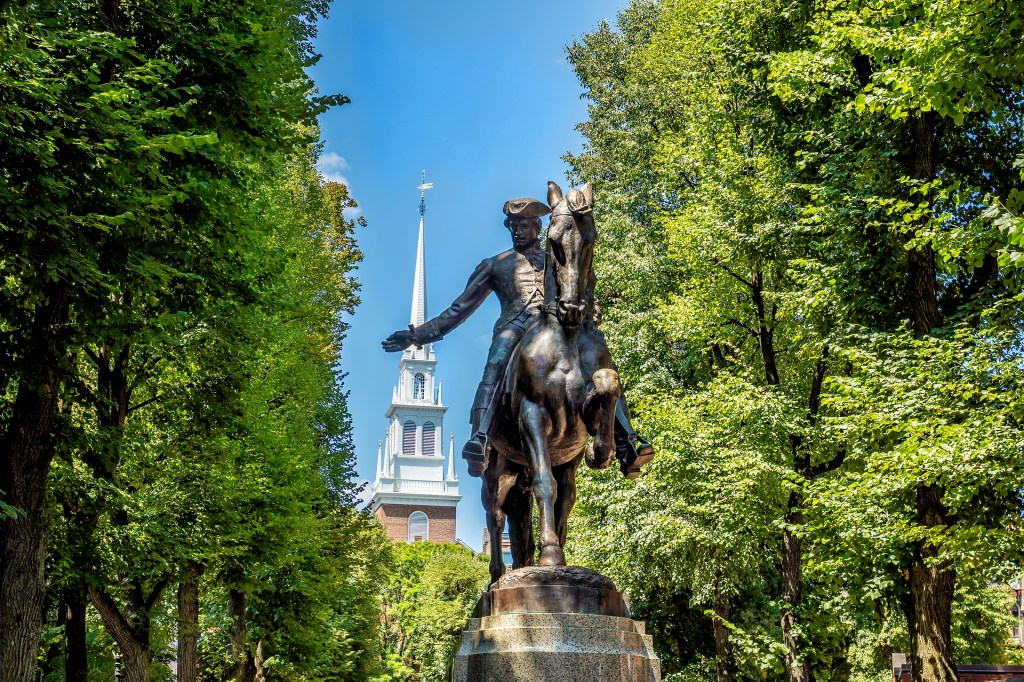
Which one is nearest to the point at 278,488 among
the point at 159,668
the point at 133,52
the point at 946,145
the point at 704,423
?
the point at 159,668

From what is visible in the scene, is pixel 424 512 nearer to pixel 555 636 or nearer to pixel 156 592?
pixel 156 592

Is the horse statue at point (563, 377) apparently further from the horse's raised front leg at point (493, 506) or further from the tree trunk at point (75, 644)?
the tree trunk at point (75, 644)

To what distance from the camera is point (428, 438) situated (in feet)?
446

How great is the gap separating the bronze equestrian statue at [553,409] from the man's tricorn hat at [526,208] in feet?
3.44

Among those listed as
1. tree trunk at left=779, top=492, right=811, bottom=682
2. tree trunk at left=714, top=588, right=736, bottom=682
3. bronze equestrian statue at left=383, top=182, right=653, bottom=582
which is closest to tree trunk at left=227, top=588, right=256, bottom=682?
tree trunk at left=714, top=588, right=736, bottom=682

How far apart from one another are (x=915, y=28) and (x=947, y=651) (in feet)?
29.0

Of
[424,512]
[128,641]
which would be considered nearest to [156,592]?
[128,641]

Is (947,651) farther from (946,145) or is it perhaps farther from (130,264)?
(130,264)

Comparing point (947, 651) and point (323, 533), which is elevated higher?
point (323, 533)

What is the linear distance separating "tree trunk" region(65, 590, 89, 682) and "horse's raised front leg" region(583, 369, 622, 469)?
35.5 feet

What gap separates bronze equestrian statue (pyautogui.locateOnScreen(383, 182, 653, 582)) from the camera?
28.7 ft

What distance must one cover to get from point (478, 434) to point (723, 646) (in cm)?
1955

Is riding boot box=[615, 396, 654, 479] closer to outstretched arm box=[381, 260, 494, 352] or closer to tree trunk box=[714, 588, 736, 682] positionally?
outstretched arm box=[381, 260, 494, 352]

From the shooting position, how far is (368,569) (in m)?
50.6
